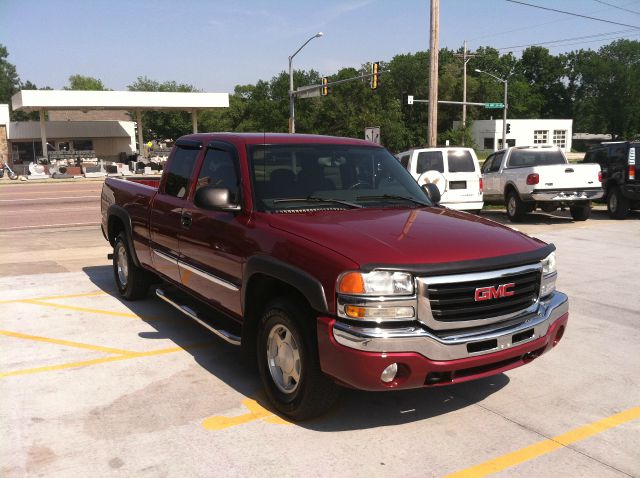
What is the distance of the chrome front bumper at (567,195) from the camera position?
14336 mm

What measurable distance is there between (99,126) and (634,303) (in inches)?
2048

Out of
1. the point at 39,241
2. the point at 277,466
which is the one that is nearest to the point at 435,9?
the point at 39,241

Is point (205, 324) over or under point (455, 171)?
under

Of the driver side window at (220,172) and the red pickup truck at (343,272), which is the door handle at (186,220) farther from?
the driver side window at (220,172)

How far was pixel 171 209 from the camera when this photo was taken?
5.69 m

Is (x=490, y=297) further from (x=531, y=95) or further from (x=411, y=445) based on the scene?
(x=531, y=95)

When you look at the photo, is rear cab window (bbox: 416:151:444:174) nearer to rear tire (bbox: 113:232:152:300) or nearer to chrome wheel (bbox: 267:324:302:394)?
rear tire (bbox: 113:232:152:300)

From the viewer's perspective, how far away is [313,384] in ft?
12.6

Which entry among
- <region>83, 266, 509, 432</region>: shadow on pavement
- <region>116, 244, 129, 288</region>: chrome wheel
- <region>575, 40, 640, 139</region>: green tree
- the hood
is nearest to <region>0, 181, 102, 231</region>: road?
<region>116, 244, 129, 288</region>: chrome wheel

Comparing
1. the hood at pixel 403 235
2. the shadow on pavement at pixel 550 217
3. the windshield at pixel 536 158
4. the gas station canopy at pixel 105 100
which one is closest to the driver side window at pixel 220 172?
the hood at pixel 403 235

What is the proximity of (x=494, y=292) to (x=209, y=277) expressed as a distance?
7.53ft

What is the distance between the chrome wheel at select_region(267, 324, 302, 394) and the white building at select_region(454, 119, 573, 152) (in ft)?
288

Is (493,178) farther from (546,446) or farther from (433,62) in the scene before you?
(546,446)

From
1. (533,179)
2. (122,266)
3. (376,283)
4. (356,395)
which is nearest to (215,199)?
(376,283)
